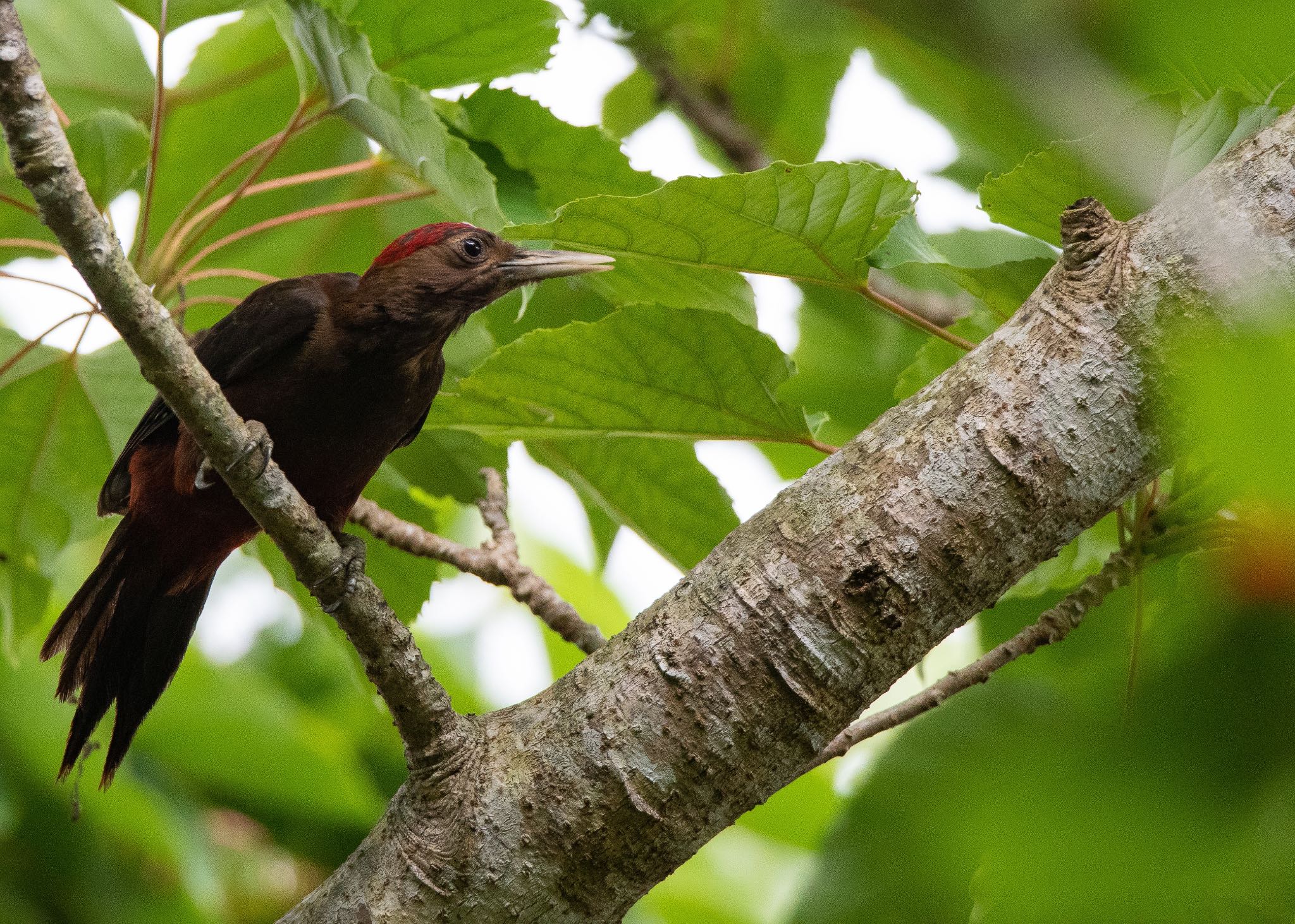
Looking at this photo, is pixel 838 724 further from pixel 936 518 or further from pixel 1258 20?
pixel 1258 20

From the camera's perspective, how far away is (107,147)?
2227 millimetres

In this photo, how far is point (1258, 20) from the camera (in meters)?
0.31

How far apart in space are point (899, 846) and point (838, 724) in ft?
2.78

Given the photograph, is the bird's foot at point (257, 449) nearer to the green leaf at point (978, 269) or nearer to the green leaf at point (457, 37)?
the green leaf at point (457, 37)

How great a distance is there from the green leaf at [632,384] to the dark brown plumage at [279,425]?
53cm

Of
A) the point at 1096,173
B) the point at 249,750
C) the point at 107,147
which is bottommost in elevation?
the point at 1096,173

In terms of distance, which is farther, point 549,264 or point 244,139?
point 244,139

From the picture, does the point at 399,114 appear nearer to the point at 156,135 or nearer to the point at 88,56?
the point at 156,135

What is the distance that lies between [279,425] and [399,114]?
0.96m

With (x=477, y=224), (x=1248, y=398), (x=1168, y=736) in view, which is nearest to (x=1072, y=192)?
(x=477, y=224)

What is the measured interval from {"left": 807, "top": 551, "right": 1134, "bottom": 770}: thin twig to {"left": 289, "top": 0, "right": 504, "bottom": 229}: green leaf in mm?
1065

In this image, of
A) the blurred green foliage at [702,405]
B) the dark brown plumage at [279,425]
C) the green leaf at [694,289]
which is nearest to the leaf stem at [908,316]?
the blurred green foliage at [702,405]

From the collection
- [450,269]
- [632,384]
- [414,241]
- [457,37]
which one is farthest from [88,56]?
[632,384]

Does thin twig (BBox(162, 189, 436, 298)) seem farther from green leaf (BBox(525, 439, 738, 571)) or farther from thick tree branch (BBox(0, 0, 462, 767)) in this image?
thick tree branch (BBox(0, 0, 462, 767))
